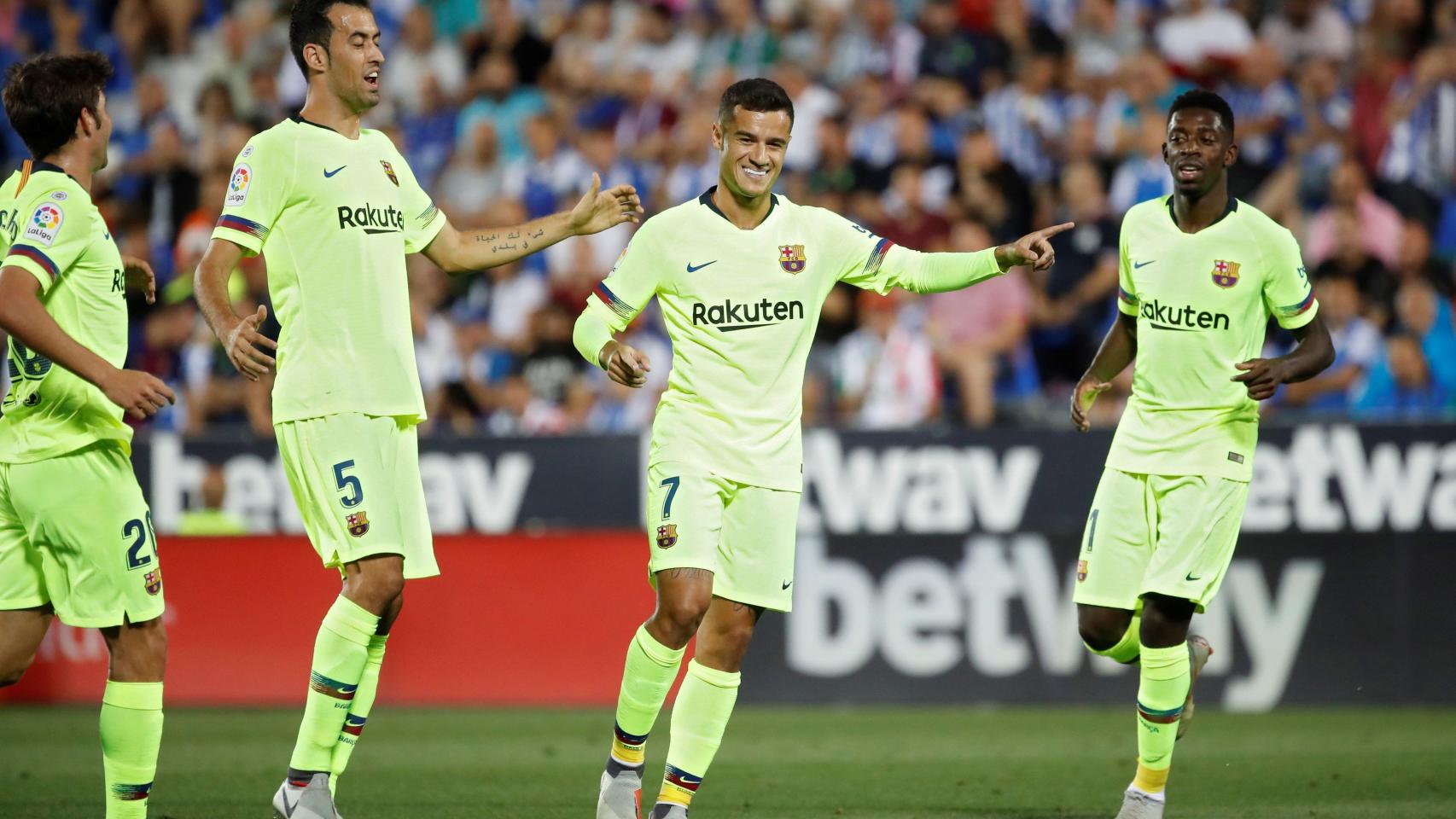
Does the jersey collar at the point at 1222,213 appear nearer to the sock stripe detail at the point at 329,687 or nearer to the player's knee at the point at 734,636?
the player's knee at the point at 734,636

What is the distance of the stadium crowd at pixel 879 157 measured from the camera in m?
13.1

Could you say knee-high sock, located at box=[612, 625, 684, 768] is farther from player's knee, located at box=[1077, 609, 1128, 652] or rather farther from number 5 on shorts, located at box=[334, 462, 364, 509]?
player's knee, located at box=[1077, 609, 1128, 652]

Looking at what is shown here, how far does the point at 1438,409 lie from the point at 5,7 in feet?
48.6

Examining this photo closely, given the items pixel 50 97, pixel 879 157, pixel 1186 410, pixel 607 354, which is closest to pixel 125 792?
pixel 607 354

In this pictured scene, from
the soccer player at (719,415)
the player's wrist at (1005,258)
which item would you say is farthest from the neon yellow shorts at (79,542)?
the player's wrist at (1005,258)

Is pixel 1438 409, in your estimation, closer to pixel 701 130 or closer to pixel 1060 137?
pixel 1060 137

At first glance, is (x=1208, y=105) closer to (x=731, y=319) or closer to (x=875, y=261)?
(x=875, y=261)

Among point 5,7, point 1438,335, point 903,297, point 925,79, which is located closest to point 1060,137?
point 925,79

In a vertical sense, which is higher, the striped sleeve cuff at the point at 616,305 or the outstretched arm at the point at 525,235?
the outstretched arm at the point at 525,235

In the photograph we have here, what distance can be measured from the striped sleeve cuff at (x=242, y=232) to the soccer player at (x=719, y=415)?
1206 mm

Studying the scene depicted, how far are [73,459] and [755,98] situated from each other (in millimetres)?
2695

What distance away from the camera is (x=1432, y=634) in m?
11.0

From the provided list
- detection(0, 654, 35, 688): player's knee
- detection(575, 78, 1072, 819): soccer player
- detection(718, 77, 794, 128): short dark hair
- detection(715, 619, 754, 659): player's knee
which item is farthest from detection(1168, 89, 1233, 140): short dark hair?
detection(0, 654, 35, 688): player's knee

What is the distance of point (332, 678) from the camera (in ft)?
20.2
